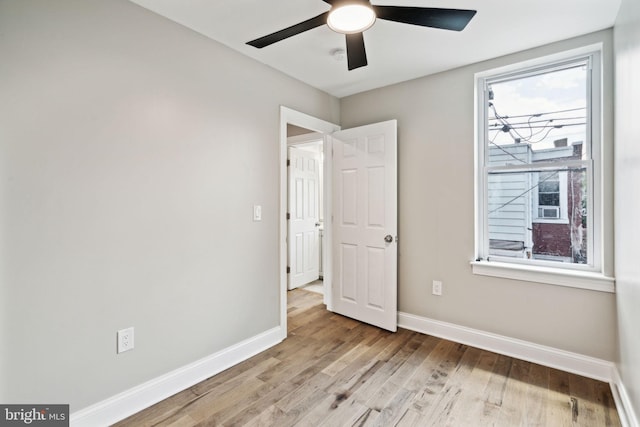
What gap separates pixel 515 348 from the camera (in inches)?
95.8

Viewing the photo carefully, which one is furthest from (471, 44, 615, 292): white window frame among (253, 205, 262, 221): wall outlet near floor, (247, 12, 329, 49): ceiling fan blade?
(253, 205, 262, 221): wall outlet near floor

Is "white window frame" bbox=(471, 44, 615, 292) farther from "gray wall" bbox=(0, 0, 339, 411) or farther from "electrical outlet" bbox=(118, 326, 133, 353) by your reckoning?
"electrical outlet" bbox=(118, 326, 133, 353)

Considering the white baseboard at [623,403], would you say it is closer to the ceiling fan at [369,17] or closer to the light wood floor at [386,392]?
the light wood floor at [386,392]

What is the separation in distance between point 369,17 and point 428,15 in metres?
→ 0.28

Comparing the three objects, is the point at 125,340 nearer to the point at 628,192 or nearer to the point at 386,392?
the point at 386,392

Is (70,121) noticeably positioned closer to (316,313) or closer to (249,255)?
(249,255)

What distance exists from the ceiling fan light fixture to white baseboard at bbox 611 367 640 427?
94.1 inches

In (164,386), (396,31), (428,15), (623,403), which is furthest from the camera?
(396,31)

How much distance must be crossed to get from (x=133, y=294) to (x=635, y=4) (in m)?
3.09

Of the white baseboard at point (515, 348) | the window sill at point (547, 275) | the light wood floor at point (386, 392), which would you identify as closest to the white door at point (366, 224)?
the white baseboard at point (515, 348)

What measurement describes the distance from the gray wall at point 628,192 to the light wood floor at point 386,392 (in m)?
0.41

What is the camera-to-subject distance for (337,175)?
3338mm

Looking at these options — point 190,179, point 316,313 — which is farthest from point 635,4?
point 316,313

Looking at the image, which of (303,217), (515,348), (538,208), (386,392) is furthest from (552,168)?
(303,217)
